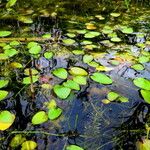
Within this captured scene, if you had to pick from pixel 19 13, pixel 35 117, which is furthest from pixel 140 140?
pixel 19 13

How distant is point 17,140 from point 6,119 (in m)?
0.12

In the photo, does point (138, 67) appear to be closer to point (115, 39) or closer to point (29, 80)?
point (115, 39)

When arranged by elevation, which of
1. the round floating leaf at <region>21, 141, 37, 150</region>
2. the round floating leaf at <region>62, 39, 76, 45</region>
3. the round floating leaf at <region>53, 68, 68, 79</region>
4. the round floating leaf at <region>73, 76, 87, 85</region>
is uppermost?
the round floating leaf at <region>62, 39, 76, 45</region>

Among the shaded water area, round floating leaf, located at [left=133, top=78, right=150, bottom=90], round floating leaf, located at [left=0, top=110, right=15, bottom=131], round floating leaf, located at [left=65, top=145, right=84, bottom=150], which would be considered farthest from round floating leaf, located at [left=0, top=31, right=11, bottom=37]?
round floating leaf, located at [left=65, top=145, right=84, bottom=150]

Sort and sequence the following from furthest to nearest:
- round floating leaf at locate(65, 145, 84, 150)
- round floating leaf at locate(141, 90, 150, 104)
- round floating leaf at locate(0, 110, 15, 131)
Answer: round floating leaf at locate(141, 90, 150, 104) < round floating leaf at locate(0, 110, 15, 131) < round floating leaf at locate(65, 145, 84, 150)

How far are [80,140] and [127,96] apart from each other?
0.34 meters

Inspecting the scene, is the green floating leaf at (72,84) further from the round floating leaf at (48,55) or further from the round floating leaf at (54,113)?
the round floating leaf at (48,55)

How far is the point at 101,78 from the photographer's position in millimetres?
1327

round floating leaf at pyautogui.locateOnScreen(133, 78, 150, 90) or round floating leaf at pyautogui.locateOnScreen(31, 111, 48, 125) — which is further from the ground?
round floating leaf at pyautogui.locateOnScreen(133, 78, 150, 90)

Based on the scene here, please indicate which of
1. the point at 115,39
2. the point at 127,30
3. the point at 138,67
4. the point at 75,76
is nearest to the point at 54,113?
the point at 75,76

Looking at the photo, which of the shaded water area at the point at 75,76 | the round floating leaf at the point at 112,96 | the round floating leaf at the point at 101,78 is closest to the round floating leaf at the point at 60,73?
the shaded water area at the point at 75,76

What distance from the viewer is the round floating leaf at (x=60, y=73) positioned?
1339 millimetres

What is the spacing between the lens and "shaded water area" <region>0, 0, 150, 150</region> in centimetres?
105

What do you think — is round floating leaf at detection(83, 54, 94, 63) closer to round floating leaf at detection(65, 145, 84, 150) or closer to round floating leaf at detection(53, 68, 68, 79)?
round floating leaf at detection(53, 68, 68, 79)
